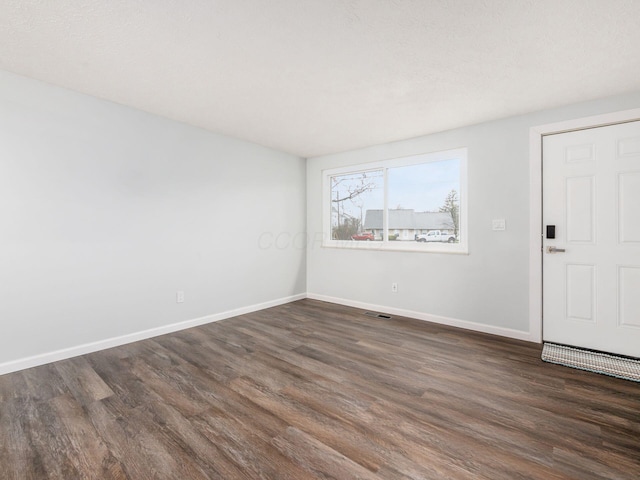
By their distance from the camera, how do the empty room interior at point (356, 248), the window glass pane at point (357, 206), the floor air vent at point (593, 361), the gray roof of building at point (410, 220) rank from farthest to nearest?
the window glass pane at point (357, 206) < the gray roof of building at point (410, 220) < the floor air vent at point (593, 361) < the empty room interior at point (356, 248)

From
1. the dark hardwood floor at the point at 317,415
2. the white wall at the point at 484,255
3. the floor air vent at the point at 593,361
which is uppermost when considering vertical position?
the white wall at the point at 484,255

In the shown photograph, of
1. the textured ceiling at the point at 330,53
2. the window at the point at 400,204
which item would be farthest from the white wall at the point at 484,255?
the textured ceiling at the point at 330,53

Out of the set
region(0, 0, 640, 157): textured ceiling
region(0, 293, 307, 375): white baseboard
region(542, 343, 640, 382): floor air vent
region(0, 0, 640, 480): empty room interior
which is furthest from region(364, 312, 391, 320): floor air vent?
region(0, 0, 640, 157): textured ceiling

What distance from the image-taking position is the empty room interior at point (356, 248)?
172cm

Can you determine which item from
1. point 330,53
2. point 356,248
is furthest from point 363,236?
point 330,53

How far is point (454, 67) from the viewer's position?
2.33m

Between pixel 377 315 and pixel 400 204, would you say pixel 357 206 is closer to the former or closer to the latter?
pixel 400 204

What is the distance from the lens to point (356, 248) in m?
4.67

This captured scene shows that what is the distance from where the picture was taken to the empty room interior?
1.72 meters

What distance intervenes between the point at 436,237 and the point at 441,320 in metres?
1.07

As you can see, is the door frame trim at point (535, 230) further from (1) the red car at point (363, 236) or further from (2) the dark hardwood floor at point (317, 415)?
(1) the red car at point (363, 236)

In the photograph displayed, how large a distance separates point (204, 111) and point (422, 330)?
351 centimetres

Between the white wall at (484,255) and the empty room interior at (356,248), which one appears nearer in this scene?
the empty room interior at (356,248)

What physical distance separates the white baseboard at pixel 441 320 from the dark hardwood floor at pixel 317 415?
0.34m
